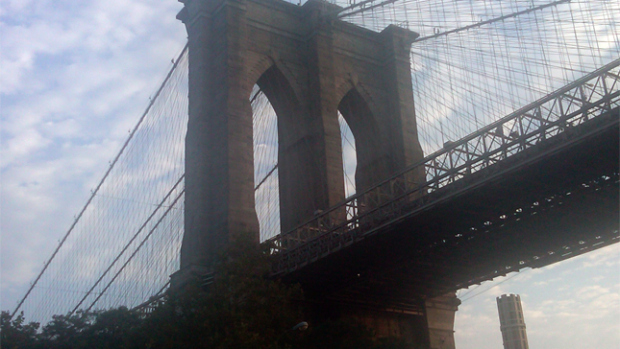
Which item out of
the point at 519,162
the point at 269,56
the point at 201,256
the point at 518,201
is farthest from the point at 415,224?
the point at 269,56

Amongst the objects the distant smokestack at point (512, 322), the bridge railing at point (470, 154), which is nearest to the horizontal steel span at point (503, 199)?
the bridge railing at point (470, 154)

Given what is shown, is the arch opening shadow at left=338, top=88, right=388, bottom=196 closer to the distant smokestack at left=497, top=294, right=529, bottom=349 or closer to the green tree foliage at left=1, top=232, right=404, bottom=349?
the green tree foliage at left=1, top=232, right=404, bottom=349

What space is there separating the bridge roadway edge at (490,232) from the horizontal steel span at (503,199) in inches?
1.8

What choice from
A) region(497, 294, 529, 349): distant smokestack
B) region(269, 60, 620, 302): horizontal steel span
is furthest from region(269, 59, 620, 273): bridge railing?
region(497, 294, 529, 349): distant smokestack

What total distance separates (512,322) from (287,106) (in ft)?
273

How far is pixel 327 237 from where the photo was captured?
3381 cm

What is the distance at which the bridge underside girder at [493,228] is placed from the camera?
958 inches

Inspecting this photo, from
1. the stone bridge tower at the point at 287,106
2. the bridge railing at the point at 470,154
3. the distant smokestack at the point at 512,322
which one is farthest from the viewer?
the distant smokestack at the point at 512,322

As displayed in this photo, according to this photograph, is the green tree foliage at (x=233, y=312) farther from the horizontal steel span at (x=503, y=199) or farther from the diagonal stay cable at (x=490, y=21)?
the diagonal stay cable at (x=490, y=21)

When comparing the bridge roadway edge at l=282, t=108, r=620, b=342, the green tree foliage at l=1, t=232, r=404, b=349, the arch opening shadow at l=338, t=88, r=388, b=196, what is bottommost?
the green tree foliage at l=1, t=232, r=404, b=349

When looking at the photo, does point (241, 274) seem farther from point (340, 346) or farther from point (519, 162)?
point (519, 162)

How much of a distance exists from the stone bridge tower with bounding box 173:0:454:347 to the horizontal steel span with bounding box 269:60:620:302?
5.58 metres

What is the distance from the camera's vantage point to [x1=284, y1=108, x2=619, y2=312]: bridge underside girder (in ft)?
79.8

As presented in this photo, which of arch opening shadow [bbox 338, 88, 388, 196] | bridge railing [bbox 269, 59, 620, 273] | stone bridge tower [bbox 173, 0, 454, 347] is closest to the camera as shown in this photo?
bridge railing [bbox 269, 59, 620, 273]
